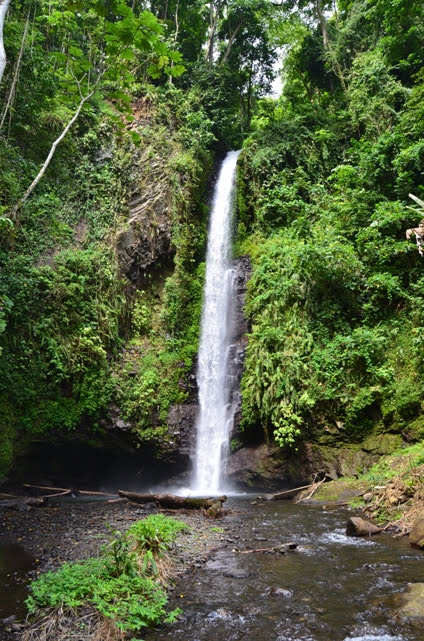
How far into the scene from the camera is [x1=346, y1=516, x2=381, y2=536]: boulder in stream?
246 inches

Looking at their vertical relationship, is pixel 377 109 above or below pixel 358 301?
above

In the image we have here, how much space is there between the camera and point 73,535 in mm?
6395

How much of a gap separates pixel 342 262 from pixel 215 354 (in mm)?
5039

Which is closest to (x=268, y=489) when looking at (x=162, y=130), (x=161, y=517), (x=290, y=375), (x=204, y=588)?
(x=290, y=375)

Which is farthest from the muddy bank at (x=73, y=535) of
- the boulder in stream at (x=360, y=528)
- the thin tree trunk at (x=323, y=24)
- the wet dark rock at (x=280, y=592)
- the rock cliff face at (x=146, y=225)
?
the thin tree trunk at (x=323, y=24)

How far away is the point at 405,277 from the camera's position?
11.4m

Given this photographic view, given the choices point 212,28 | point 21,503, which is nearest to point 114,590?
point 21,503

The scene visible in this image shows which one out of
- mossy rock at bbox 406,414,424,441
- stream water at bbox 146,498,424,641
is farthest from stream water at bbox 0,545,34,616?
mossy rock at bbox 406,414,424,441

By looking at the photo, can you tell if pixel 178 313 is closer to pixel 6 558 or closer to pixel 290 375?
pixel 290 375

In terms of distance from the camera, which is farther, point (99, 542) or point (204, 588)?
point (99, 542)

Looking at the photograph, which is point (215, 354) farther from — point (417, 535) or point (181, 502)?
point (417, 535)

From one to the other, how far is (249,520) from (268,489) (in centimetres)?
365

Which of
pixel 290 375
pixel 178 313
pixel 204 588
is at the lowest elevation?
pixel 204 588

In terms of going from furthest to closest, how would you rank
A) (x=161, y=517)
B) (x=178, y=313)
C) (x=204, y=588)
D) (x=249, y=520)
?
1. (x=178, y=313)
2. (x=249, y=520)
3. (x=161, y=517)
4. (x=204, y=588)
